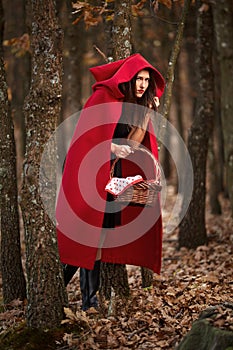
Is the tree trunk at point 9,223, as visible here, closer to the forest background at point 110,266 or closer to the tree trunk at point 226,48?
the forest background at point 110,266

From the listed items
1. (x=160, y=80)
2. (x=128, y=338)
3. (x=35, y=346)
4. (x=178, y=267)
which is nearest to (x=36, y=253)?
(x=35, y=346)

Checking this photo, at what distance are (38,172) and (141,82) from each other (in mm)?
1530

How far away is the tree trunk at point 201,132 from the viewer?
10.4 meters

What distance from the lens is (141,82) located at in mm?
6070

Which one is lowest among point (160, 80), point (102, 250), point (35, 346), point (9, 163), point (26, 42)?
point (35, 346)

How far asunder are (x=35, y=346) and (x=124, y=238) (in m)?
1.81

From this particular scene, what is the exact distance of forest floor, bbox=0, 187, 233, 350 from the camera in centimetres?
516

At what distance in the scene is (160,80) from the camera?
20.8 feet

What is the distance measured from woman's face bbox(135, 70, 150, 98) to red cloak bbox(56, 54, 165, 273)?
10 cm

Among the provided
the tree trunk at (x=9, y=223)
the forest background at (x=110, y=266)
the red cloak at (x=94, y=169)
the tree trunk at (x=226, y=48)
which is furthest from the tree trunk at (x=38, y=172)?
the tree trunk at (x=226, y=48)

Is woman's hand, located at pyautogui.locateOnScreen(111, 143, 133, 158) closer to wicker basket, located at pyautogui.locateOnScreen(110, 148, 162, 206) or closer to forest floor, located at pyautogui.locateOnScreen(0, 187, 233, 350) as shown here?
wicker basket, located at pyautogui.locateOnScreen(110, 148, 162, 206)

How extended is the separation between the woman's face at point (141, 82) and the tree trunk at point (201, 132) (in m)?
4.49

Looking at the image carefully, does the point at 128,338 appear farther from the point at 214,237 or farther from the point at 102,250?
the point at 214,237

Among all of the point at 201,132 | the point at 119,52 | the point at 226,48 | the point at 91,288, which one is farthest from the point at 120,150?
the point at 201,132
